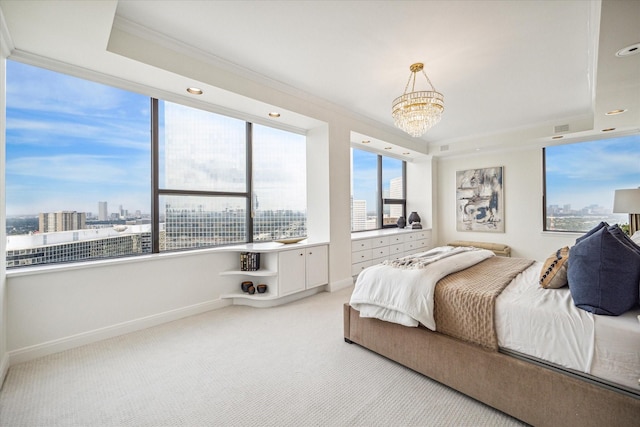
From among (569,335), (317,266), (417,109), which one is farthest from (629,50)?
(317,266)

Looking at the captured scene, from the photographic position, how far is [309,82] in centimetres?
333

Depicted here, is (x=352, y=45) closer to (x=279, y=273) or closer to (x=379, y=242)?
(x=279, y=273)

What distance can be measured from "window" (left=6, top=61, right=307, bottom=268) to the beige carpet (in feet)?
3.50

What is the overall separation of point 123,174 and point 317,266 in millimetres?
2601

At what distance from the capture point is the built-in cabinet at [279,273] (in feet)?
11.2

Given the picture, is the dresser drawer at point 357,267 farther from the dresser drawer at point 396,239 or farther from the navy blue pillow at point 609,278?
the navy blue pillow at point 609,278

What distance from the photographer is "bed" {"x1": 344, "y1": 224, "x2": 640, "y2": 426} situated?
1334 mm

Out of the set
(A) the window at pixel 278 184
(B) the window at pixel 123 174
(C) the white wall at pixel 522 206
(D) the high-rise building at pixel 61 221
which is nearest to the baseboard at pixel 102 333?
(B) the window at pixel 123 174

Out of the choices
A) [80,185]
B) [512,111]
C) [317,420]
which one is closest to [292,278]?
[317,420]

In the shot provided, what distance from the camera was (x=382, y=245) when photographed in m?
5.07

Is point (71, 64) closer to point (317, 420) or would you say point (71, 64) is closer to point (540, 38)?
point (317, 420)

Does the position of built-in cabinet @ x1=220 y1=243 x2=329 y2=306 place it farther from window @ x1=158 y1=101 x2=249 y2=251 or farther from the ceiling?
the ceiling

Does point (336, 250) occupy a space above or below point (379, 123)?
below

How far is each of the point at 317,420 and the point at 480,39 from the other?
10.8ft
